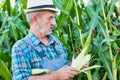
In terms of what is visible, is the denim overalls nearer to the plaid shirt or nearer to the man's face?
the plaid shirt

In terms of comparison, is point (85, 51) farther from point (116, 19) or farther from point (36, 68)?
point (116, 19)

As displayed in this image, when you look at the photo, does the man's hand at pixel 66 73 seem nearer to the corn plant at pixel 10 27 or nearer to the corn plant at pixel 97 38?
the corn plant at pixel 97 38

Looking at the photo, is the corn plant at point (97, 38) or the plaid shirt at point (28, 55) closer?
the plaid shirt at point (28, 55)

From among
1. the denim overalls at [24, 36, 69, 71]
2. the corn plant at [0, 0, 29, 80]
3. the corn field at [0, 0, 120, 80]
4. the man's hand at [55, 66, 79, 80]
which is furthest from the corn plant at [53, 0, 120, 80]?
the man's hand at [55, 66, 79, 80]

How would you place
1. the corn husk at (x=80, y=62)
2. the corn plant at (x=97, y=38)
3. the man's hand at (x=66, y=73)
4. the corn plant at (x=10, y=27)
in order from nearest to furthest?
the man's hand at (x=66, y=73), the corn husk at (x=80, y=62), the corn plant at (x=97, y=38), the corn plant at (x=10, y=27)

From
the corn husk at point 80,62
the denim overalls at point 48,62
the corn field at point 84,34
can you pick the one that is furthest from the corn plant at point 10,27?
the corn husk at point 80,62

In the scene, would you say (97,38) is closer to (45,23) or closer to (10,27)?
(45,23)

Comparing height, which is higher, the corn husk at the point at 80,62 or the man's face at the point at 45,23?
the man's face at the point at 45,23

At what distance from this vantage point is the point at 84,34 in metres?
2.71

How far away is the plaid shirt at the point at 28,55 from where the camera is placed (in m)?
2.13

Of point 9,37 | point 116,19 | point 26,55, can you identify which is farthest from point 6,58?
point 116,19

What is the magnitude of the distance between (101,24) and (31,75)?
844 mm

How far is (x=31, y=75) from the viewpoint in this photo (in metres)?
2.14

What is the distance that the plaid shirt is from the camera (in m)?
2.13
